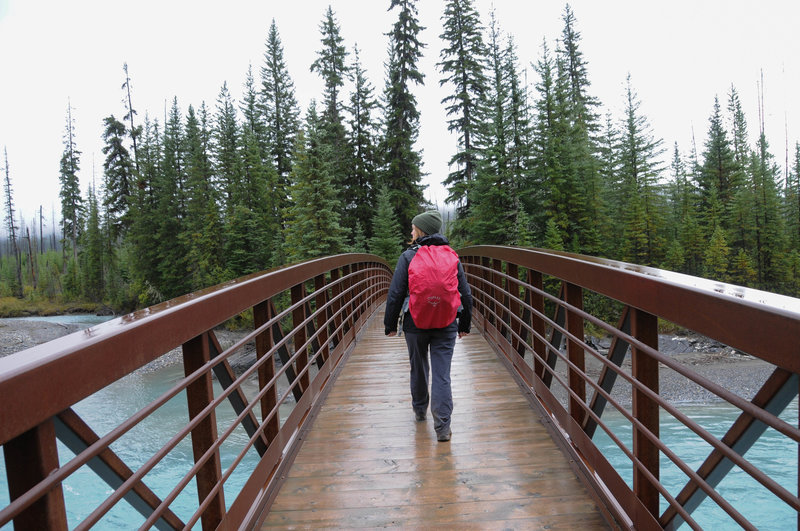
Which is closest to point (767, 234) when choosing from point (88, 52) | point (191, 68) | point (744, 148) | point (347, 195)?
point (744, 148)

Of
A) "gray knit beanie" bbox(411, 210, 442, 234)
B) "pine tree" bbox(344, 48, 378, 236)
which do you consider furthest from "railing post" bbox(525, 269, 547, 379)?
"pine tree" bbox(344, 48, 378, 236)

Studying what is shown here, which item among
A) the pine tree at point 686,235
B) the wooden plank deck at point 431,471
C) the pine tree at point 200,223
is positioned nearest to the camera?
the wooden plank deck at point 431,471

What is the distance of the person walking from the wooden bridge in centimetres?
30

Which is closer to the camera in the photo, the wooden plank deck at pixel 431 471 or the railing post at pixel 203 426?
the railing post at pixel 203 426

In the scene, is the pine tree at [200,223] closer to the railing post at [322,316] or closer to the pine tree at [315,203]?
the pine tree at [315,203]

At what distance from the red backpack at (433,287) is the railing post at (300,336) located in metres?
0.96

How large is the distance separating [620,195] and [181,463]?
36.8 metres

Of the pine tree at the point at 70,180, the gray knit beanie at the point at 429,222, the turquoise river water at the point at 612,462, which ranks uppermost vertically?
the pine tree at the point at 70,180

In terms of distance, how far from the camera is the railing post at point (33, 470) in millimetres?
1152

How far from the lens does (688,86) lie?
187 feet

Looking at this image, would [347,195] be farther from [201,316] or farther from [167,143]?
[201,316]

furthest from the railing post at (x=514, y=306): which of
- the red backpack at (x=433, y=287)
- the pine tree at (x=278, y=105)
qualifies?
the pine tree at (x=278, y=105)

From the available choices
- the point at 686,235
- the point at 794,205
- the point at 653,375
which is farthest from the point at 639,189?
the point at 653,375

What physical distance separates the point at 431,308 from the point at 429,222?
0.70 meters
